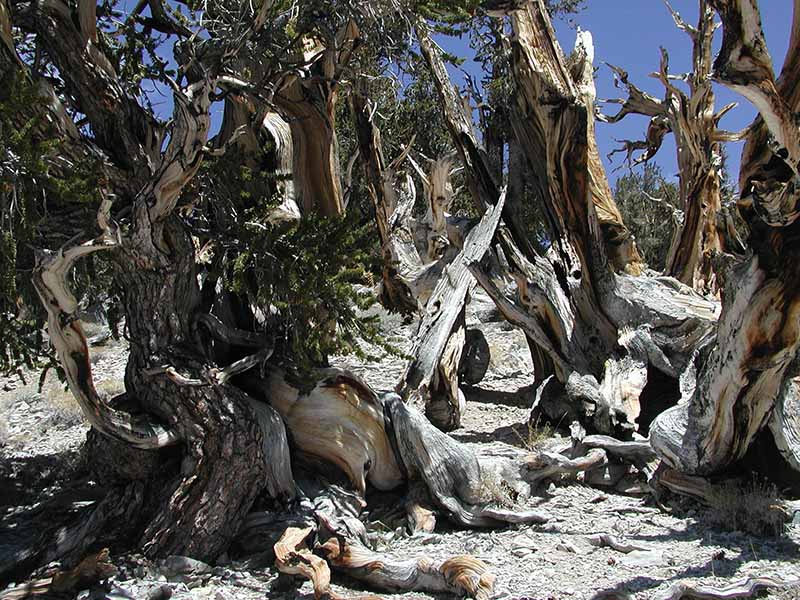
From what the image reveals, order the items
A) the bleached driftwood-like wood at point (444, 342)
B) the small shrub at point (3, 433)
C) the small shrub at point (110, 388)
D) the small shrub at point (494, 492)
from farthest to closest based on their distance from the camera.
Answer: the small shrub at point (110, 388) < the small shrub at point (3, 433) < the bleached driftwood-like wood at point (444, 342) < the small shrub at point (494, 492)

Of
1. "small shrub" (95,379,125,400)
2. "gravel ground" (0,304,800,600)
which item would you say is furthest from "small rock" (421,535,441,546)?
"small shrub" (95,379,125,400)

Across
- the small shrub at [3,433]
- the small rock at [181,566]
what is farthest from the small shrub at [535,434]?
the small shrub at [3,433]

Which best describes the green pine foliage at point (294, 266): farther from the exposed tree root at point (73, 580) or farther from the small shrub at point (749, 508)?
the small shrub at point (749, 508)

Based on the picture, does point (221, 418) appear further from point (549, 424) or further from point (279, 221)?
point (549, 424)

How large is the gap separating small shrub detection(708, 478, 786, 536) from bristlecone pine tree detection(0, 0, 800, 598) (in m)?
0.18

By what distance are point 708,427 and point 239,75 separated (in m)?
3.52

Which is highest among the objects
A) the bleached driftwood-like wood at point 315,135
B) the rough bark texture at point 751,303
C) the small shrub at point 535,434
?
the bleached driftwood-like wood at point 315,135

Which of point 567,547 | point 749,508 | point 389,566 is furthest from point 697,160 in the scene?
point 389,566

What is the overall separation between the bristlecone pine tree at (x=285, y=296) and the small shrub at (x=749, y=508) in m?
0.18

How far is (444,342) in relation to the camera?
621 centimetres

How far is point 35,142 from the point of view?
3918mm

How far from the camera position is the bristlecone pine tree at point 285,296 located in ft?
11.9

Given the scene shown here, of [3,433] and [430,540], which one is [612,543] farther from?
[3,433]

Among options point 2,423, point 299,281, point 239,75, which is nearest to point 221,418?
point 299,281
